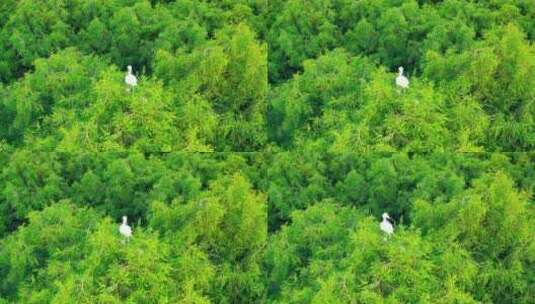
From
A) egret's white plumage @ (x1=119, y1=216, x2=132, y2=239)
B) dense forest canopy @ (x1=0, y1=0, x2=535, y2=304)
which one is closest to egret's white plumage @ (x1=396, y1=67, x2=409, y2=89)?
dense forest canopy @ (x1=0, y1=0, x2=535, y2=304)

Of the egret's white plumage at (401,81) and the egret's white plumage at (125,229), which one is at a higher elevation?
the egret's white plumage at (401,81)

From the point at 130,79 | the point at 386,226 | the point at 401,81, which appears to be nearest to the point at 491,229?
the point at 386,226

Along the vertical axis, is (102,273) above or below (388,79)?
below

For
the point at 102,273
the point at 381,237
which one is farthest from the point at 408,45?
the point at 102,273

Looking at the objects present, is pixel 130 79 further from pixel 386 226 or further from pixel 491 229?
pixel 491 229

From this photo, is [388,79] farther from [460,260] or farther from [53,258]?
[53,258]

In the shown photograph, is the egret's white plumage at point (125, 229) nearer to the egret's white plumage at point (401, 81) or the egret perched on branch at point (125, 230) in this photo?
the egret perched on branch at point (125, 230)

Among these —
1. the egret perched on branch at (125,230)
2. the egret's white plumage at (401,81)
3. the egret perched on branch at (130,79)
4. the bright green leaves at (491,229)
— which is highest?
the egret perched on branch at (130,79)

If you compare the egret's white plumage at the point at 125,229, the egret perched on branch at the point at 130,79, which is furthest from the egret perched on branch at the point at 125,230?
the egret perched on branch at the point at 130,79
